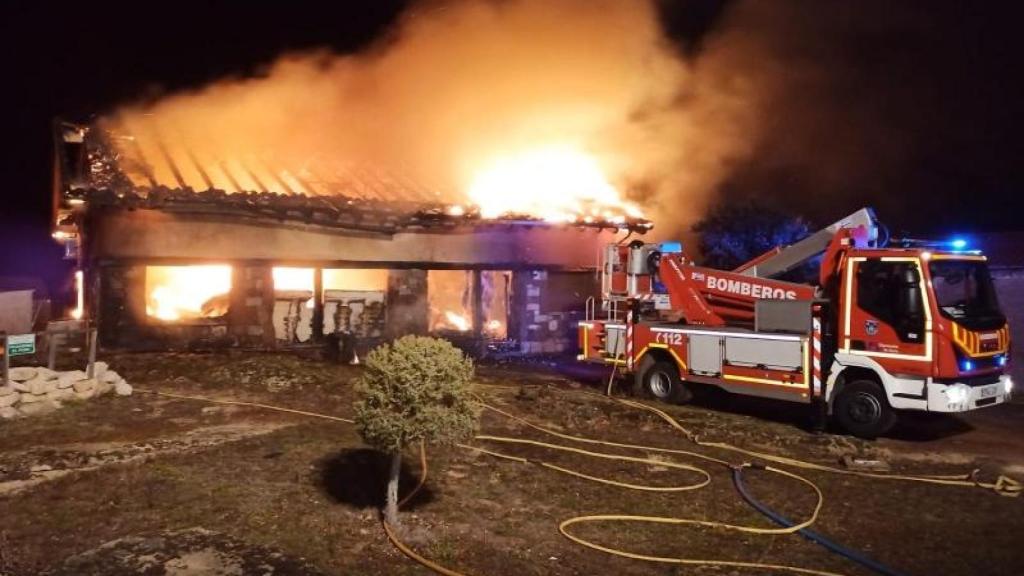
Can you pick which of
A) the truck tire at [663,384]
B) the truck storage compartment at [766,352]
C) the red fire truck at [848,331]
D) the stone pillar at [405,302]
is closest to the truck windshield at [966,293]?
the red fire truck at [848,331]

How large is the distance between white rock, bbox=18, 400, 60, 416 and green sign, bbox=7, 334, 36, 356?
28.0 inches

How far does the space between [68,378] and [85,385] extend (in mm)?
240

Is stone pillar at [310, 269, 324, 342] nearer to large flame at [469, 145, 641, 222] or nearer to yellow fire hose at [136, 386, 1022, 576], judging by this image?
large flame at [469, 145, 641, 222]

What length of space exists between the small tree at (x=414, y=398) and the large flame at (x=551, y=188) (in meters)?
12.3

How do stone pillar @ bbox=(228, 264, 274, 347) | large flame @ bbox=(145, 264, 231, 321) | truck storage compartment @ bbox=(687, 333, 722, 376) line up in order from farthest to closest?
stone pillar @ bbox=(228, 264, 274, 347) < large flame @ bbox=(145, 264, 231, 321) < truck storage compartment @ bbox=(687, 333, 722, 376)

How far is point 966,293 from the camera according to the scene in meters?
9.87

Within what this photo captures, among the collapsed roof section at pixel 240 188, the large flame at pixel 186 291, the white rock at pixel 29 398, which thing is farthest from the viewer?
the large flame at pixel 186 291

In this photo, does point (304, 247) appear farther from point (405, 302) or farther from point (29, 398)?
point (29, 398)

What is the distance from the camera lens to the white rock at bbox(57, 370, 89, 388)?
992 centimetres

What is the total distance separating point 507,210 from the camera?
58.9 ft

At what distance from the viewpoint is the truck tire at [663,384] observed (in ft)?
40.2

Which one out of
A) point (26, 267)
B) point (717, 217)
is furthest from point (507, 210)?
point (26, 267)

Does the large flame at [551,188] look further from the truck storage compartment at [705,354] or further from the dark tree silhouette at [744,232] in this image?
the truck storage compartment at [705,354]

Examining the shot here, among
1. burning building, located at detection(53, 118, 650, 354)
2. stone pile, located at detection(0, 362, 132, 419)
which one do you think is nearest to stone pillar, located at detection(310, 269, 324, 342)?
burning building, located at detection(53, 118, 650, 354)
